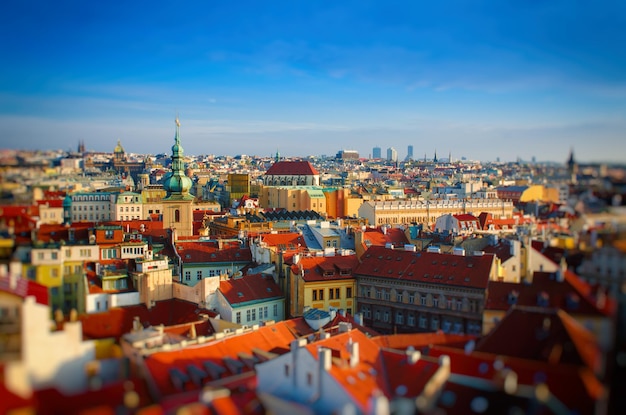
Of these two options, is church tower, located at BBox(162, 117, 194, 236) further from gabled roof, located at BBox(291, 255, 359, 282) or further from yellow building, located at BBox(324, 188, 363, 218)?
yellow building, located at BBox(324, 188, 363, 218)

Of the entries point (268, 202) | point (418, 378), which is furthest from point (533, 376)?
point (268, 202)

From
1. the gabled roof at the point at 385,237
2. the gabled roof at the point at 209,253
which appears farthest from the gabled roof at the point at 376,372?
the gabled roof at the point at 385,237

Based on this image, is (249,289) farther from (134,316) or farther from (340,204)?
(340,204)

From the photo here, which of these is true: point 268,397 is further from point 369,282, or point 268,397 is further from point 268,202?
point 268,202

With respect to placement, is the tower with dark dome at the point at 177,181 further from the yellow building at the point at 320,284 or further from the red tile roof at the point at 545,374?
the red tile roof at the point at 545,374

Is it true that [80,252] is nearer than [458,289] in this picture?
Yes

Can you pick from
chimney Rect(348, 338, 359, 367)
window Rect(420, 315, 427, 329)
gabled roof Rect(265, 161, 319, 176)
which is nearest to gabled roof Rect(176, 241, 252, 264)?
window Rect(420, 315, 427, 329)

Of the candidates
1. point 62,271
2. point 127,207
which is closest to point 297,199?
point 127,207
